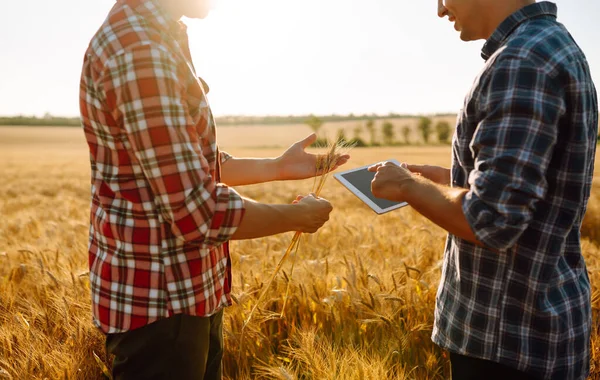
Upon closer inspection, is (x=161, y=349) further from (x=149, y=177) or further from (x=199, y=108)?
(x=199, y=108)

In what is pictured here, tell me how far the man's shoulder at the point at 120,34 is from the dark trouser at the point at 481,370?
123cm

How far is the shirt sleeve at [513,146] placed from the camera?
3.78 ft

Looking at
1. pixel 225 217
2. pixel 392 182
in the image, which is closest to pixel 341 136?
pixel 392 182

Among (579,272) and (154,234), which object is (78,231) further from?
(579,272)

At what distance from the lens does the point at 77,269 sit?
3.05m

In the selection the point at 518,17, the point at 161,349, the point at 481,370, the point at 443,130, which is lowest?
the point at 443,130

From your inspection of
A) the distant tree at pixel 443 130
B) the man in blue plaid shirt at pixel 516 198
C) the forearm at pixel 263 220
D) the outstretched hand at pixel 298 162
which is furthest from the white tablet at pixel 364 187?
the distant tree at pixel 443 130

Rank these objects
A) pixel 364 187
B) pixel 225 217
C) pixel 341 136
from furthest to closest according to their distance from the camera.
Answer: pixel 341 136, pixel 364 187, pixel 225 217

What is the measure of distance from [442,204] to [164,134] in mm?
722

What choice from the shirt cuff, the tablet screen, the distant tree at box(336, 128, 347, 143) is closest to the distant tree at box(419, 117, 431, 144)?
the distant tree at box(336, 128, 347, 143)

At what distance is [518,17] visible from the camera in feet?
4.37

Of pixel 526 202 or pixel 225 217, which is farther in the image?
pixel 225 217

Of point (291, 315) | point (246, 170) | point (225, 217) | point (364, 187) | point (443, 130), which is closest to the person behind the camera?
point (225, 217)

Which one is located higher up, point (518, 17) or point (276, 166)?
point (518, 17)
